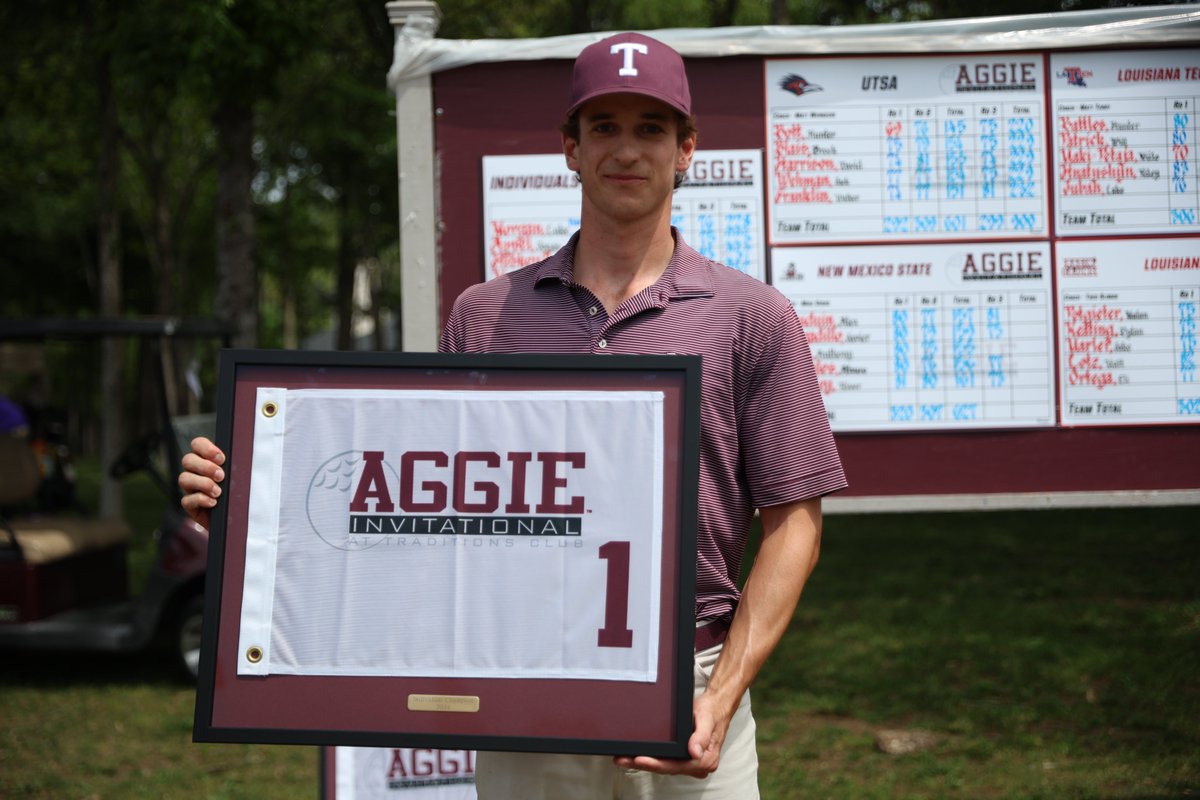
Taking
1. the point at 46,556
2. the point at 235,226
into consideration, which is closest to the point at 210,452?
the point at 46,556

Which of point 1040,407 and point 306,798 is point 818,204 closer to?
point 1040,407

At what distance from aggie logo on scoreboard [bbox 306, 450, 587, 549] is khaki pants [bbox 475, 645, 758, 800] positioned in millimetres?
467

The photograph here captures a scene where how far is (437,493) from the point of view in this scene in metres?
2.30

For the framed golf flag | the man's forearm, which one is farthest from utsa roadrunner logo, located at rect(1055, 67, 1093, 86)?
the framed golf flag

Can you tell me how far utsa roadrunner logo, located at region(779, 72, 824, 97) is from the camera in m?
3.95

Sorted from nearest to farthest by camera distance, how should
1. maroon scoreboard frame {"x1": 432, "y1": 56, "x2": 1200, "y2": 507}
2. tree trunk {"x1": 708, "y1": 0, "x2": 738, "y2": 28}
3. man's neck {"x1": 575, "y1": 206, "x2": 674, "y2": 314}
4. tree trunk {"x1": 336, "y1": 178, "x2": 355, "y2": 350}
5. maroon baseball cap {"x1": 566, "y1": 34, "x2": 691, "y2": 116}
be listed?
maroon baseball cap {"x1": 566, "y1": 34, "x2": 691, "y2": 116} < man's neck {"x1": 575, "y1": 206, "x2": 674, "y2": 314} < maroon scoreboard frame {"x1": 432, "y1": 56, "x2": 1200, "y2": 507} < tree trunk {"x1": 708, "y1": 0, "x2": 738, "y2": 28} < tree trunk {"x1": 336, "y1": 178, "x2": 355, "y2": 350}

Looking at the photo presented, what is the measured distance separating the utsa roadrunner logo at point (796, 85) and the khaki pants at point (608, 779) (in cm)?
220

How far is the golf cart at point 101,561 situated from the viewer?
763 cm

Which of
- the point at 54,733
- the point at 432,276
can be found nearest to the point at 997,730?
the point at 432,276

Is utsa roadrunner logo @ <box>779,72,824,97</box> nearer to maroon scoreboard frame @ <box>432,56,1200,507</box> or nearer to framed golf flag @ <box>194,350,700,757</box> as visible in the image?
maroon scoreboard frame @ <box>432,56,1200,507</box>

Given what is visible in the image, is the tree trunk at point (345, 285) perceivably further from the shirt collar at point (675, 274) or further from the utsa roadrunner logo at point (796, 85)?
the shirt collar at point (675, 274)

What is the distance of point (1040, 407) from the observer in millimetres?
3900

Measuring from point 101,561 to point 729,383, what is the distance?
719cm

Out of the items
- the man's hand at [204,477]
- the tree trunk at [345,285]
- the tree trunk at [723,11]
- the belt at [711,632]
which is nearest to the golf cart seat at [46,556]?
the man's hand at [204,477]
